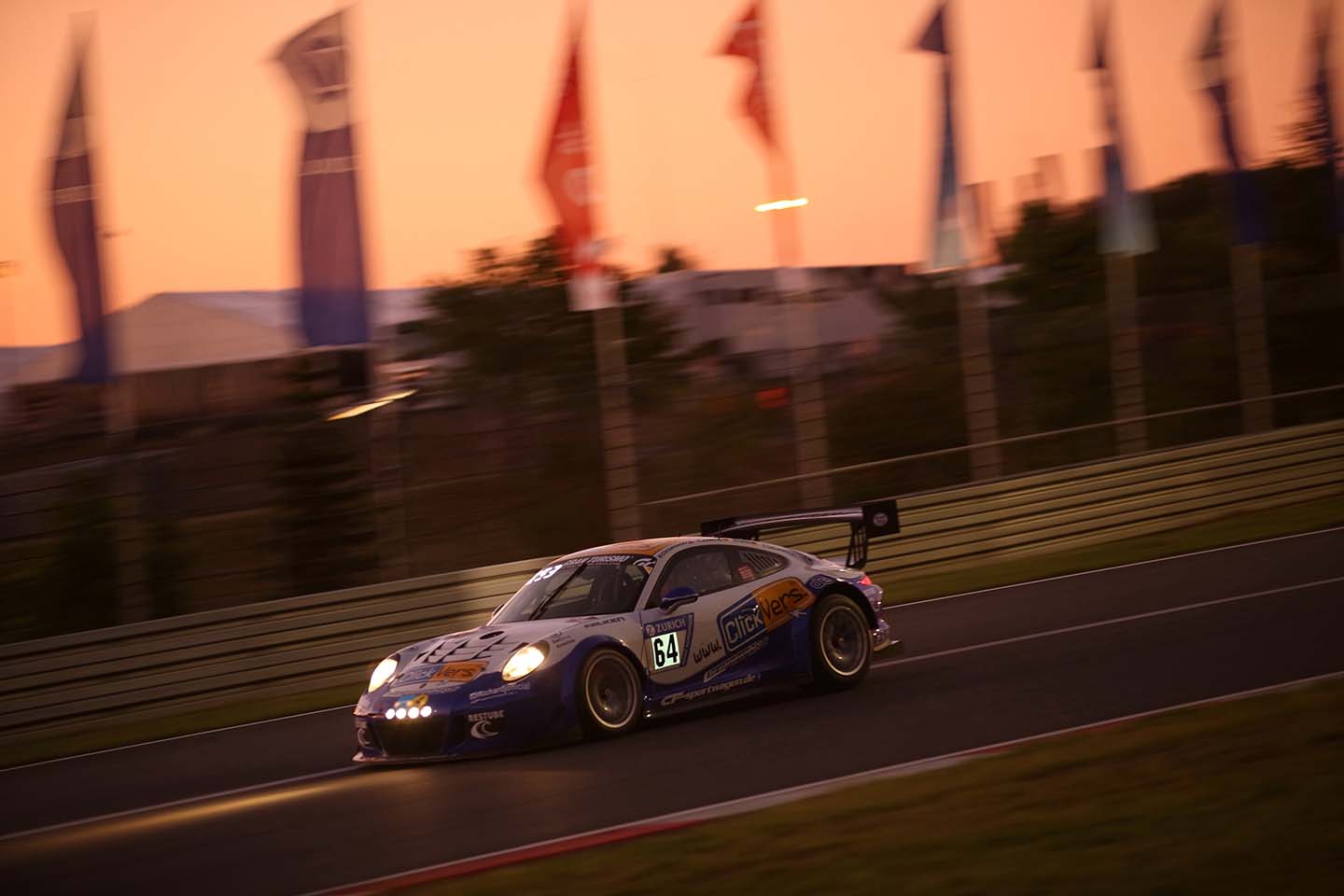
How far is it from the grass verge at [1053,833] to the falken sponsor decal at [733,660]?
322cm

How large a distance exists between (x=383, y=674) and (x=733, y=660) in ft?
8.16

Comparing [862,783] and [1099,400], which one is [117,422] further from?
[1099,400]

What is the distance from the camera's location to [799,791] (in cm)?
830

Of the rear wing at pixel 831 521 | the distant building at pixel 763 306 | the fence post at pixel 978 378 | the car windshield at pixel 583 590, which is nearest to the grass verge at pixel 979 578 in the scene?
the fence post at pixel 978 378

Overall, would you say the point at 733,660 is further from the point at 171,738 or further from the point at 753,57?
the point at 753,57

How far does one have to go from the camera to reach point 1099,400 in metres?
29.4

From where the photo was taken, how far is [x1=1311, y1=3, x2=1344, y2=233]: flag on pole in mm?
28641

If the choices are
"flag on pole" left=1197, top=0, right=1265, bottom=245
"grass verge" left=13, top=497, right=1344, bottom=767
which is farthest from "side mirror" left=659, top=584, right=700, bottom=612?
"flag on pole" left=1197, top=0, right=1265, bottom=245

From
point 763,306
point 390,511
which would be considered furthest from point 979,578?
point 763,306

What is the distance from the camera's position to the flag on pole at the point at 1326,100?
2864cm

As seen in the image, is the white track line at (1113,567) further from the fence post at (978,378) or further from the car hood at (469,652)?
the car hood at (469,652)

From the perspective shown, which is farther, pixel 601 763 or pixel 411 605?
pixel 411 605

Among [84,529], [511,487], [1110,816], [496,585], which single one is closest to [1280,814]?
[1110,816]

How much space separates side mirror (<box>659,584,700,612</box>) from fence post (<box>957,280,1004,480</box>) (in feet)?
40.1
